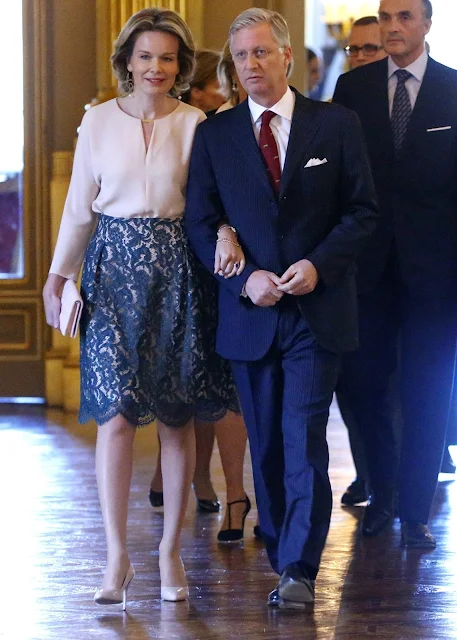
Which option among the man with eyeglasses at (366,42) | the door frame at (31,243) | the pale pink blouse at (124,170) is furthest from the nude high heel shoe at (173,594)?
the door frame at (31,243)

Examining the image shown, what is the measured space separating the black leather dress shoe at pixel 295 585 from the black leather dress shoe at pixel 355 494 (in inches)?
56.0

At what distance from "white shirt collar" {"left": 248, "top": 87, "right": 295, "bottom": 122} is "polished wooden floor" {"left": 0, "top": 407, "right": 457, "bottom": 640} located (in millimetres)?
1377

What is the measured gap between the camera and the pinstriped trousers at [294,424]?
11.3 feet

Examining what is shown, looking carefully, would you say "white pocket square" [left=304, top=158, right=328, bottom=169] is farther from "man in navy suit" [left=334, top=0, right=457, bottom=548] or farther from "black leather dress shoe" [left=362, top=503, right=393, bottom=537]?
"black leather dress shoe" [left=362, top=503, right=393, bottom=537]

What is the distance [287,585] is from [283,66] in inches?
56.7

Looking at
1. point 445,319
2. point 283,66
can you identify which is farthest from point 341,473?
point 283,66

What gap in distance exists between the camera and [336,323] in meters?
3.49

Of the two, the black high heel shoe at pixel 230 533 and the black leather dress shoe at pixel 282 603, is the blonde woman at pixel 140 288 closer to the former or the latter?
the black leather dress shoe at pixel 282 603

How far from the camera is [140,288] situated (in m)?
3.47

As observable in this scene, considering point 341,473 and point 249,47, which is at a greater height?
point 249,47

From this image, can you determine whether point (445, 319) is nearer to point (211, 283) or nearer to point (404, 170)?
point (404, 170)

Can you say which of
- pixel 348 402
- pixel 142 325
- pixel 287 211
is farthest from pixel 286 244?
pixel 348 402

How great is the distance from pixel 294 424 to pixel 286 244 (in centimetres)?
50

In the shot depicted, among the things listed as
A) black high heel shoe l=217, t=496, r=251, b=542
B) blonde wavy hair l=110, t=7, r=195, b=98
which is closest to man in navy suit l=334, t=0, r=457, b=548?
black high heel shoe l=217, t=496, r=251, b=542
